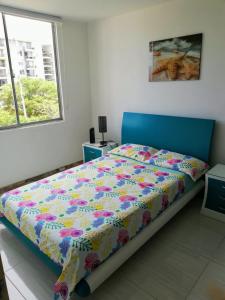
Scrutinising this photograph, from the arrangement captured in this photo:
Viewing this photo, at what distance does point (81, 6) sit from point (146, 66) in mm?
1191

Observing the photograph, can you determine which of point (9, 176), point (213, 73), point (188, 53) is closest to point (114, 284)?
point (9, 176)

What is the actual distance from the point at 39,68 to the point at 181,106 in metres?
2.29

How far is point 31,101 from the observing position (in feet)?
11.6

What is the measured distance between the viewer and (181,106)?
10.3ft

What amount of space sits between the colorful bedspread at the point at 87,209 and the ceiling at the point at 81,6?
210 centimetres

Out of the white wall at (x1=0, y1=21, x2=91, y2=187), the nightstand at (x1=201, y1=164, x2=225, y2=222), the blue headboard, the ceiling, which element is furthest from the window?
the nightstand at (x1=201, y1=164, x2=225, y2=222)

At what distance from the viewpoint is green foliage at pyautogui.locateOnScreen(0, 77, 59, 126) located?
127 inches

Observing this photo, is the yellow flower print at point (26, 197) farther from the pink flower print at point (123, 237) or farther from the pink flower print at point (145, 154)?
the pink flower print at point (145, 154)

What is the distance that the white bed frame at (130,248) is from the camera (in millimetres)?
1633

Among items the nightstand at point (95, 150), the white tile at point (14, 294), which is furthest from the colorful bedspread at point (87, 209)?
the nightstand at point (95, 150)

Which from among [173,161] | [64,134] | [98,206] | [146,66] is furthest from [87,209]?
[146,66]

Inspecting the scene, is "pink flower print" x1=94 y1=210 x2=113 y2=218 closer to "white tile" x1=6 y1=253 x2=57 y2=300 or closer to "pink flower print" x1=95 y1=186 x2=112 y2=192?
"pink flower print" x1=95 y1=186 x2=112 y2=192

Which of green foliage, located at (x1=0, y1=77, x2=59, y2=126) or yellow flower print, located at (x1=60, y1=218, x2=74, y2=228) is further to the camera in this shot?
green foliage, located at (x1=0, y1=77, x2=59, y2=126)

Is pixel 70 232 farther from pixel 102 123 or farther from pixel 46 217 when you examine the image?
pixel 102 123
